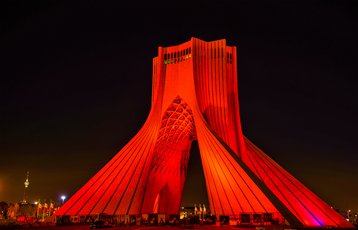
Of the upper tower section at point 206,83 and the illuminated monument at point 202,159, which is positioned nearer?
the illuminated monument at point 202,159

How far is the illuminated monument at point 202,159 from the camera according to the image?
80.4ft

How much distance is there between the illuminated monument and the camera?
24500mm

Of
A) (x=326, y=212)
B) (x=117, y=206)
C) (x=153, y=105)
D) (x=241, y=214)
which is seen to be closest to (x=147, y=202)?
(x=117, y=206)

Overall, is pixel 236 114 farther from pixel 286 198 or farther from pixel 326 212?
pixel 326 212

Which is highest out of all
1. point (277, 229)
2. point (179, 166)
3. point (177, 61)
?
point (177, 61)

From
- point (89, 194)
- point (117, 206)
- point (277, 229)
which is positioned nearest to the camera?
point (277, 229)

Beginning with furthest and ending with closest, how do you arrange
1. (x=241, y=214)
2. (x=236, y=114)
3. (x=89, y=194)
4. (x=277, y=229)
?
(x=236, y=114) < (x=89, y=194) < (x=241, y=214) < (x=277, y=229)

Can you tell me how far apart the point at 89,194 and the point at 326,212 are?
16301mm

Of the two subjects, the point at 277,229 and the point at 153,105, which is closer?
the point at 277,229

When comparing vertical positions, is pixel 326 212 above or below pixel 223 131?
below

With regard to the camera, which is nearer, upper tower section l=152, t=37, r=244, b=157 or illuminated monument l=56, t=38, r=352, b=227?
illuminated monument l=56, t=38, r=352, b=227

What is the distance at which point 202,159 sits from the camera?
28438 millimetres

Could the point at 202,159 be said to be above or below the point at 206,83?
below

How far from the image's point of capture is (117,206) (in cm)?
2730
